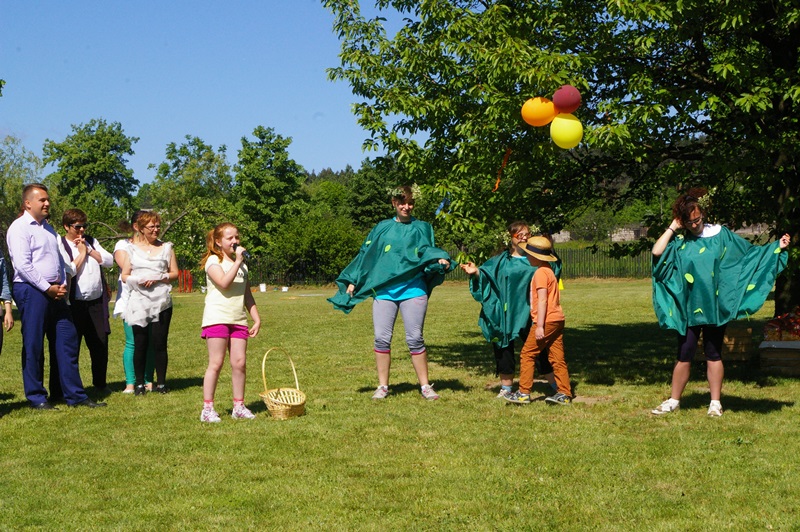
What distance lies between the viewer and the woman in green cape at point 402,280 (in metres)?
8.71

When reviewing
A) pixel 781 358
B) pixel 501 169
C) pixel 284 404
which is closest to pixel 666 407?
pixel 781 358

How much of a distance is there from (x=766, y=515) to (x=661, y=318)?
10.7 feet

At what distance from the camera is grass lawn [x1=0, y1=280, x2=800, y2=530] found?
498 centimetres

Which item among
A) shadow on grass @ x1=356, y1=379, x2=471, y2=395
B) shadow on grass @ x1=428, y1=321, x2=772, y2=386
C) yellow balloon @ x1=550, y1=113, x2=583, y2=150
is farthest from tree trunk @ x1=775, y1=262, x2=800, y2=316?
shadow on grass @ x1=356, y1=379, x2=471, y2=395

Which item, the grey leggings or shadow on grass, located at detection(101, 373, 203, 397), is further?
shadow on grass, located at detection(101, 373, 203, 397)

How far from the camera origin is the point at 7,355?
14.0 meters

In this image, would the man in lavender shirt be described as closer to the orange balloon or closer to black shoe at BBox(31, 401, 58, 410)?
black shoe at BBox(31, 401, 58, 410)

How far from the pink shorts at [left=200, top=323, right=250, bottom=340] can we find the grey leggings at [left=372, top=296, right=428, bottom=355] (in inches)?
55.1

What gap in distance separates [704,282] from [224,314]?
4.10 metres

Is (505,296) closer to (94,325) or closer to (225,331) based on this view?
(225,331)

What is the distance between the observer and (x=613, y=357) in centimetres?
1237

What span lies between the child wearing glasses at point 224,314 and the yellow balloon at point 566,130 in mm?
3327

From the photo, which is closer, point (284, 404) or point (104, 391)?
point (284, 404)

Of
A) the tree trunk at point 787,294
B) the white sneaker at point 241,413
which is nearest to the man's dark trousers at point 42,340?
the white sneaker at point 241,413
